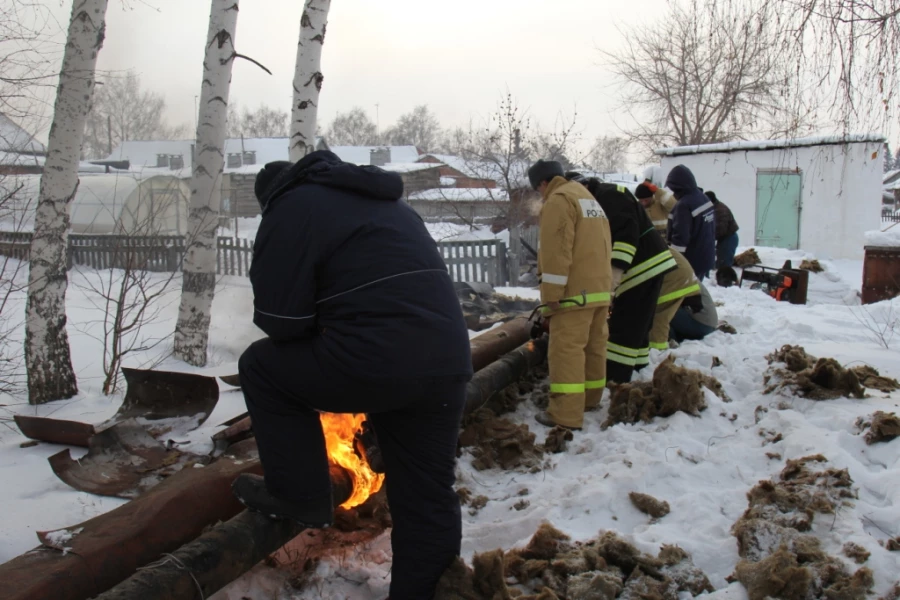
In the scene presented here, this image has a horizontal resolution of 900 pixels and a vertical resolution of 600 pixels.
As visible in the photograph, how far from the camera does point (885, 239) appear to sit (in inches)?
416

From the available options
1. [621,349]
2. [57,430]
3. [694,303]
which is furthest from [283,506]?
[694,303]

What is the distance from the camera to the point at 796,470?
3.58 metres

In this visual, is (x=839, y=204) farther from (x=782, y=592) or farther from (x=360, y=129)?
(x=360, y=129)

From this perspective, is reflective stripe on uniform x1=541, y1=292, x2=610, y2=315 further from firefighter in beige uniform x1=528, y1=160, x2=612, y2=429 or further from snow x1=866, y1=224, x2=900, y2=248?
snow x1=866, y1=224, x2=900, y2=248

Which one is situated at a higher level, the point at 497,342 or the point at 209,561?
the point at 497,342

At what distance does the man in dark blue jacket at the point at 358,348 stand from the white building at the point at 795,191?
1588cm

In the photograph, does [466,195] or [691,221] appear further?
[466,195]

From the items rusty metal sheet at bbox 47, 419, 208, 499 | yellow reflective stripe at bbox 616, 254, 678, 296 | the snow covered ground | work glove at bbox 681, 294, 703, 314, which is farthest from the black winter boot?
work glove at bbox 681, 294, 703, 314

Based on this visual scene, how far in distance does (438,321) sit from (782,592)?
5.53 feet

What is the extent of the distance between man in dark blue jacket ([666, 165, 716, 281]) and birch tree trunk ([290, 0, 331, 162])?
432cm

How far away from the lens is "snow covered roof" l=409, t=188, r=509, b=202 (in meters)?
19.4

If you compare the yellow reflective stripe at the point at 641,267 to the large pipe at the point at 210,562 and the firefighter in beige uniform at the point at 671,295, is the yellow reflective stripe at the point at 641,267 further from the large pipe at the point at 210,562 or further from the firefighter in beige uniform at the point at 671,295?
the large pipe at the point at 210,562

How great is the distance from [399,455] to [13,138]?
5.91 meters

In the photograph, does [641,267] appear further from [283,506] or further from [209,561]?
[209,561]
